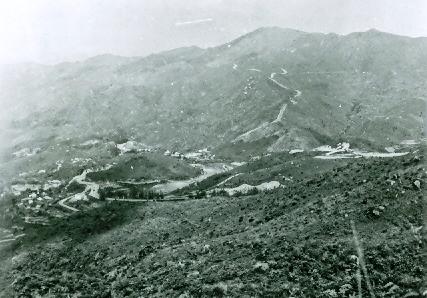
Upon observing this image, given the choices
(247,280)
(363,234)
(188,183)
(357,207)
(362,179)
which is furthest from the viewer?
(188,183)

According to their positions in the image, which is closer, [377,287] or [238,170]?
[377,287]

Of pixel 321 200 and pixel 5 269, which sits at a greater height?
pixel 321 200

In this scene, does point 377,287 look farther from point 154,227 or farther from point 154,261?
point 154,227

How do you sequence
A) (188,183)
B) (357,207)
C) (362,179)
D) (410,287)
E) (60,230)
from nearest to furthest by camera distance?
(410,287) → (357,207) → (362,179) → (60,230) → (188,183)

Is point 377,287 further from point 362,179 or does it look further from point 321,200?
point 362,179

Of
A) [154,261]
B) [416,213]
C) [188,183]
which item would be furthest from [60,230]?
[188,183]

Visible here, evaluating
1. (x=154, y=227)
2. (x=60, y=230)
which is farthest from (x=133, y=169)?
(x=154, y=227)

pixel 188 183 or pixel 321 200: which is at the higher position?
pixel 321 200

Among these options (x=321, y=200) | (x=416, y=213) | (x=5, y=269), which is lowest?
(x=5, y=269)

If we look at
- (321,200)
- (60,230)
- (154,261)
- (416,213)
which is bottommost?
(60,230)
